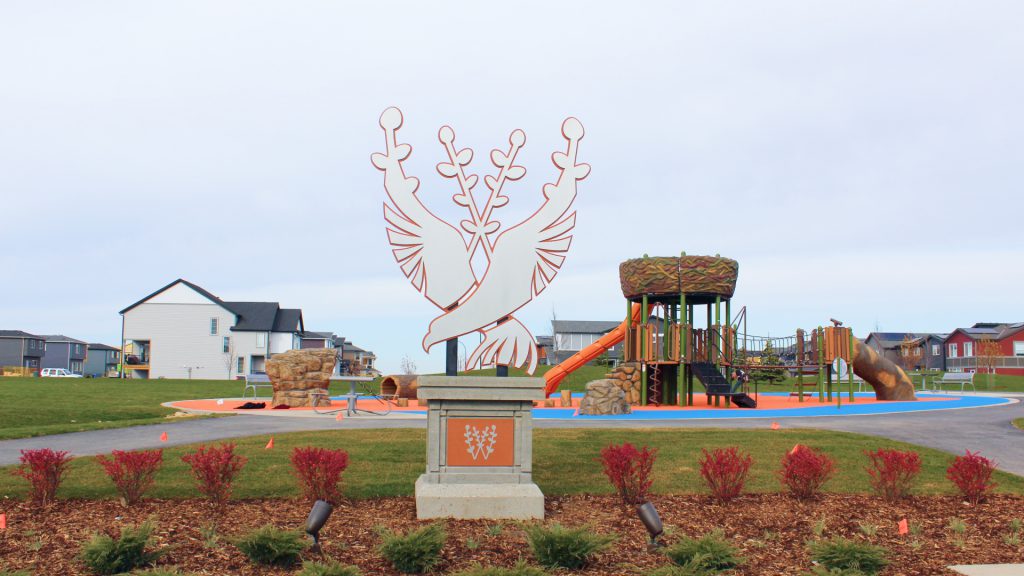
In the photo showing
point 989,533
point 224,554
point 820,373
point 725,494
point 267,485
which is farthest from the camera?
point 820,373

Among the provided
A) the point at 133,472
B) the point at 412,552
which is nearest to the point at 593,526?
the point at 412,552

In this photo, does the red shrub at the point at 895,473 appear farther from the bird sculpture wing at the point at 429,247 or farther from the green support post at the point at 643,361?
the green support post at the point at 643,361

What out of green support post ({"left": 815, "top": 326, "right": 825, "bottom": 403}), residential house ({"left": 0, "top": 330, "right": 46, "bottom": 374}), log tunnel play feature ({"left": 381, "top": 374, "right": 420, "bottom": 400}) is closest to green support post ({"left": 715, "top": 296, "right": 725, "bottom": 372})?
→ green support post ({"left": 815, "top": 326, "right": 825, "bottom": 403})

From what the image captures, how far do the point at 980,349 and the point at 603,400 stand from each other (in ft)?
177

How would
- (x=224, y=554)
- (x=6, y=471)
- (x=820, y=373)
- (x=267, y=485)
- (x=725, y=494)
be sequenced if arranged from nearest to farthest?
(x=224, y=554) → (x=725, y=494) → (x=267, y=485) → (x=6, y=471) → (x=820, y=373)

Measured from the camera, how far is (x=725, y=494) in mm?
8898

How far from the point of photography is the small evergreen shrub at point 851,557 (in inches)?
253

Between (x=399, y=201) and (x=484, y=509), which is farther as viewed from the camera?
(x=399, y=201)

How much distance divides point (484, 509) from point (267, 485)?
9.89 feet

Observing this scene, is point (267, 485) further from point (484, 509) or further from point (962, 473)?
point (962, 473)

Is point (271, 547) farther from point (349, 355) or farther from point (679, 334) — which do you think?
point (349, 355)

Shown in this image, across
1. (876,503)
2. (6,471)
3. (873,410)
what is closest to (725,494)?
(876,503)

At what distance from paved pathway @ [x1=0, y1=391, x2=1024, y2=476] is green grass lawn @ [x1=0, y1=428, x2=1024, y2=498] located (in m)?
1.38

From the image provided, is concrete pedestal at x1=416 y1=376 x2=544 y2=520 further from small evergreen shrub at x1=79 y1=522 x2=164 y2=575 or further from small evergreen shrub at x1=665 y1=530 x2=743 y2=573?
small evergreen shrub at x1=79 y1=522 x2=164 y2=575
